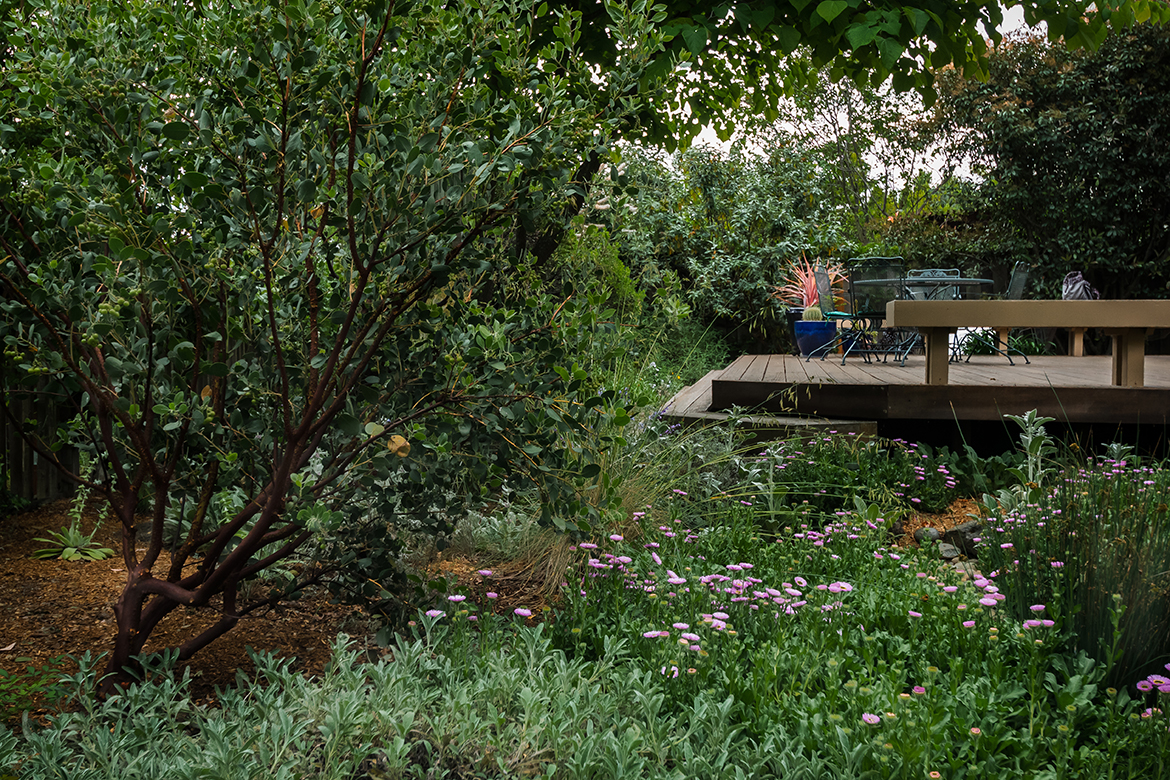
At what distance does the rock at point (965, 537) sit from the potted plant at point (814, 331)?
606 cm

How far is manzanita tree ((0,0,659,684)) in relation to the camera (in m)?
1.84

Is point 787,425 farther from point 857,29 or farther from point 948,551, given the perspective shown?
point 857,29

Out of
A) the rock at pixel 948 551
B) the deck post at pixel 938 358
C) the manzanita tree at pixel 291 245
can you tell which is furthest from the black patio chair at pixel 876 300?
the manzanita tree at pixel 291 245

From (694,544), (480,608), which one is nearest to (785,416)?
(694,544)

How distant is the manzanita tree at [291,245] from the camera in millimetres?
1838

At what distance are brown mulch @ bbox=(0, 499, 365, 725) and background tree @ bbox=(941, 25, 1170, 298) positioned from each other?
15390 millimetres

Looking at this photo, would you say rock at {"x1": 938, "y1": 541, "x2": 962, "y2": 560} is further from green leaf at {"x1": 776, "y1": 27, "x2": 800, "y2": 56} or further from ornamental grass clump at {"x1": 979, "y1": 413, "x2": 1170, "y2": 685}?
green leaf at {"x1": 776, "y1": 27, "x2": 800, "y2": 56}

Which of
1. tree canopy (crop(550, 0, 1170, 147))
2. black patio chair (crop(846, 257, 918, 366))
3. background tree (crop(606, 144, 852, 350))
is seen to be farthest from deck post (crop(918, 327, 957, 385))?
background tree (crop(606, 144, 852, 350))

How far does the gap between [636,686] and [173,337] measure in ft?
4.67

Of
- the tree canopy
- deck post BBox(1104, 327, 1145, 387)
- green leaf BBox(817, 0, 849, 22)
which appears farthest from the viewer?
deck post BBox(1104, 327, 1145, 387)

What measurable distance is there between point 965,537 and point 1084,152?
44.1ft

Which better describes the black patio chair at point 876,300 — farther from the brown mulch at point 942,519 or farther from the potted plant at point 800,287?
the brown mulch at point 942,519

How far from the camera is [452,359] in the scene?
199 cm

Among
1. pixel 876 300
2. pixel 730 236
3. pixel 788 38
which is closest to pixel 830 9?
pixel 788 38
